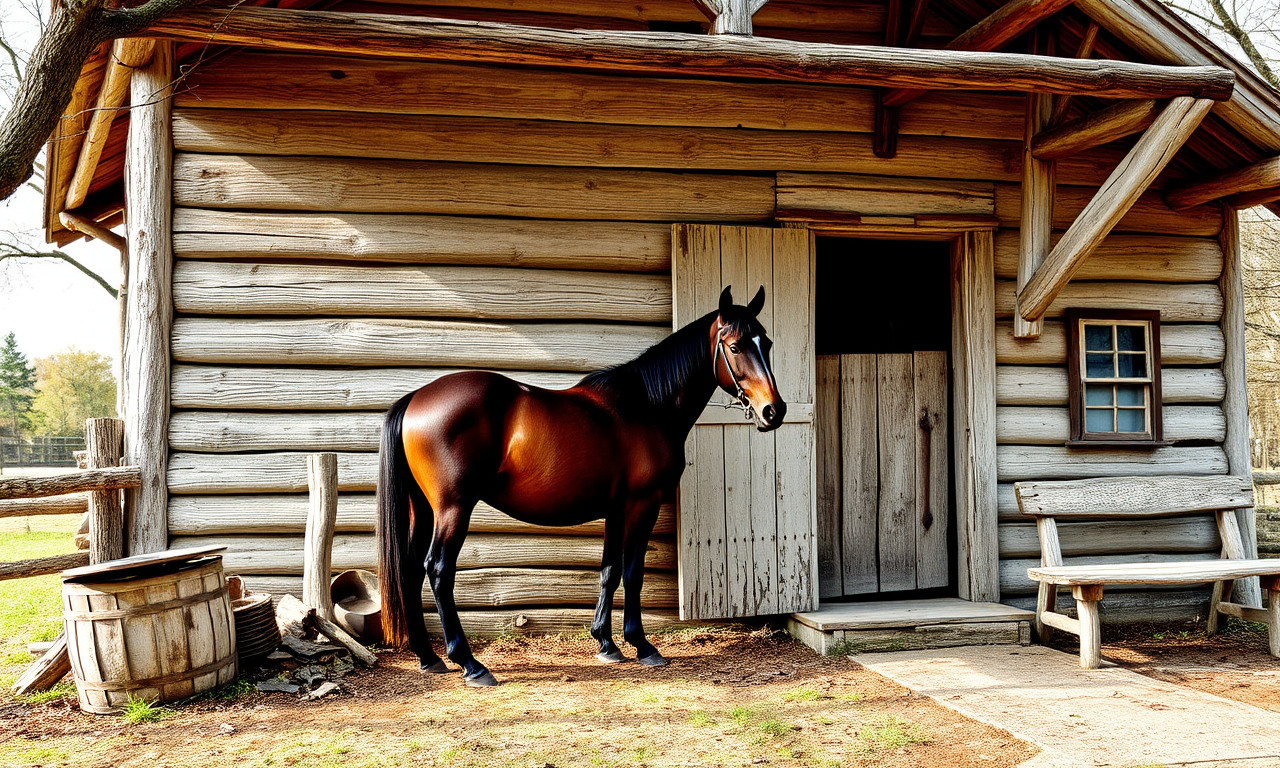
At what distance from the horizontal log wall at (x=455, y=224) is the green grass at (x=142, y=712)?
1.33 metres

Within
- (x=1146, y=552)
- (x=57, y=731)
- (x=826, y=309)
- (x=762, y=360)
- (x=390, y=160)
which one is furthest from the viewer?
(x=826, y=309)

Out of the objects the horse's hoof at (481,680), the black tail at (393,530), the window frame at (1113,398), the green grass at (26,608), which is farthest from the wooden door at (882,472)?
the green grass at (26,608)

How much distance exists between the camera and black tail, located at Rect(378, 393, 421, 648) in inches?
176

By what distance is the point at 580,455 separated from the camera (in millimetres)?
4715

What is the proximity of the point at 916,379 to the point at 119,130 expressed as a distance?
6.11 m

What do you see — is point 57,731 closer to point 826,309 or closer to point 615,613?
point 615,613

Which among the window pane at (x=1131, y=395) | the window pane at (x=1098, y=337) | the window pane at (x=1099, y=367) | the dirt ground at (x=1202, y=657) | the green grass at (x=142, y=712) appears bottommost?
the dirt ground at (x=1202, y=657)

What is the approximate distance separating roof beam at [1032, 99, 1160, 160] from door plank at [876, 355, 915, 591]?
1768 mm

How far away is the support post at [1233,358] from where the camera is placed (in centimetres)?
643

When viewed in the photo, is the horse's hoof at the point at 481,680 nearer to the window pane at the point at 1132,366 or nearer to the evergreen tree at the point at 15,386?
the window pane at the point at 1132,366

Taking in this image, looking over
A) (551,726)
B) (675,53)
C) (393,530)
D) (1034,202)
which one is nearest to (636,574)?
(551,726)

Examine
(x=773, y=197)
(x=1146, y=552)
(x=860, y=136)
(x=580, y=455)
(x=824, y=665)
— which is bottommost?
(x=824, y=665)

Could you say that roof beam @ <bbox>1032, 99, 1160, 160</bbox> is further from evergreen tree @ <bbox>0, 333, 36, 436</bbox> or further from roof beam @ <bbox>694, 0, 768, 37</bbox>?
evergreen tree @ <bbox>0, 333, 36, 436</bbox>

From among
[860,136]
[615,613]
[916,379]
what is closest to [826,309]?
[916,379]
